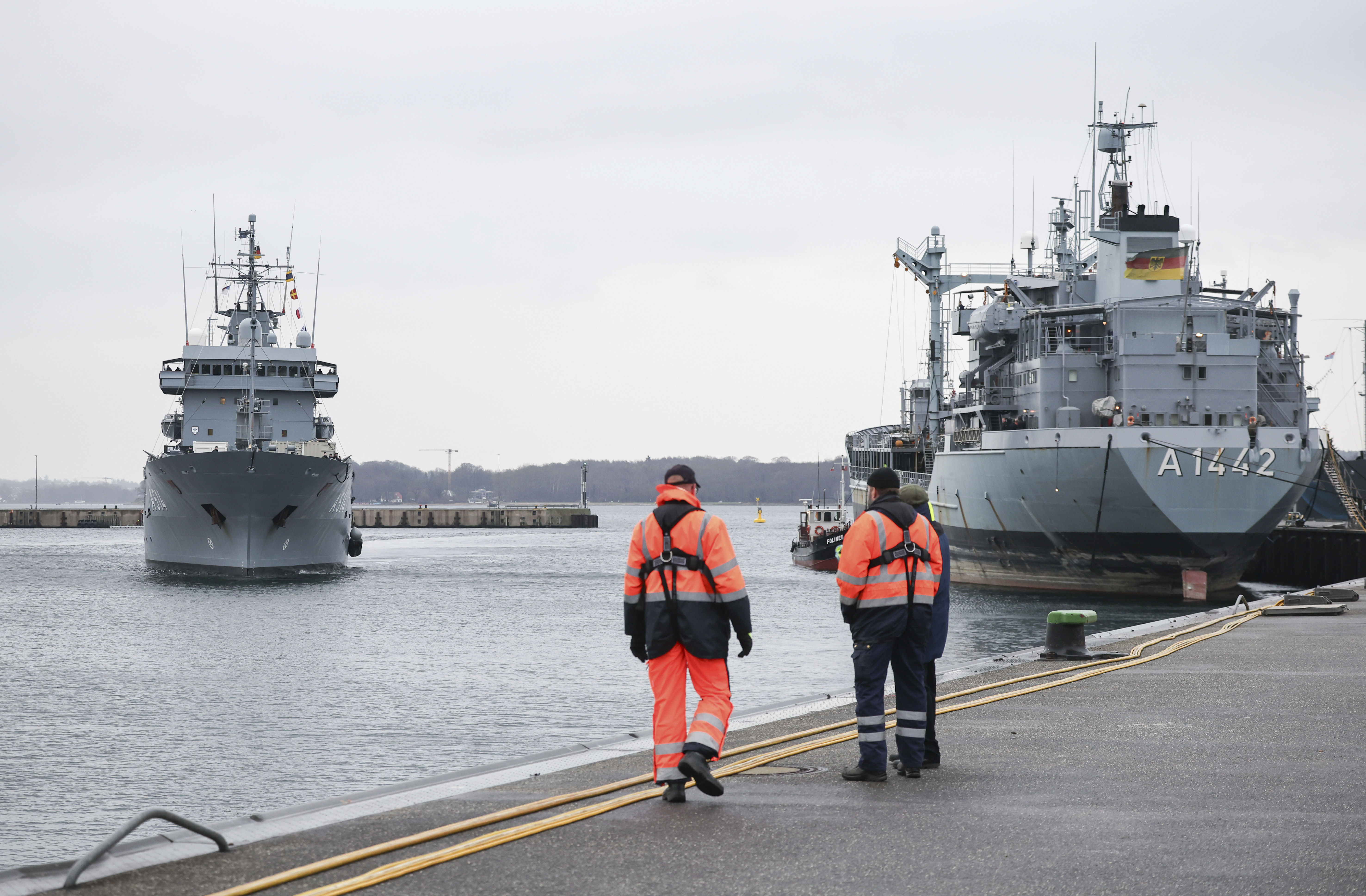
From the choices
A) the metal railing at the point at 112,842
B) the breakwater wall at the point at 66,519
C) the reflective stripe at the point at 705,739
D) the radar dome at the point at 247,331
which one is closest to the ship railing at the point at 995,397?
the radar dome at the point at 247,331

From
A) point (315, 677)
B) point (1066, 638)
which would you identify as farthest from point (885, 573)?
point (315, 677)

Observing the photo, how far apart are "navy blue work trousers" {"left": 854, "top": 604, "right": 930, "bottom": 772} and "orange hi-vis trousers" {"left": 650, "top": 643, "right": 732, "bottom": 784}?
36.7 inches

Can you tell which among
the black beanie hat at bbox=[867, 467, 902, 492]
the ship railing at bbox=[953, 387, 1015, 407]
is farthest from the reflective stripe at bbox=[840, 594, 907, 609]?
the ship railing at bbox=[953, 387, 1015, 407]

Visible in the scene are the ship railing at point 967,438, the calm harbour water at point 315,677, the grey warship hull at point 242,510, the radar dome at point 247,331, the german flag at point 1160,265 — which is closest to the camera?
the calm harbour water at point 315,677

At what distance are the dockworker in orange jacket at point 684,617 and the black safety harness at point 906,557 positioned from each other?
98 centimetres

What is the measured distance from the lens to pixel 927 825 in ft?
20.2

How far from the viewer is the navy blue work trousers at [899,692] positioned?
287 inches

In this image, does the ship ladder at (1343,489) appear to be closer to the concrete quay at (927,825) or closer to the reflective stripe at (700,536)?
the concrete quay at (927,825)

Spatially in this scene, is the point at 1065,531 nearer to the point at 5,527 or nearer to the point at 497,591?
the point at 497,591

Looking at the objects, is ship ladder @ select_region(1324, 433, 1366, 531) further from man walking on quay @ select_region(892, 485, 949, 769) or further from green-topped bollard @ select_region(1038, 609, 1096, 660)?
man walking on quay @ select_region(892, 485, 949, 769)

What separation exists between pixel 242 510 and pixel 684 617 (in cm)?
3974

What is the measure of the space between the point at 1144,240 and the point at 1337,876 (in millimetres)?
36751

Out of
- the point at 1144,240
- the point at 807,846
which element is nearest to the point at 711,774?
the point at 807,846

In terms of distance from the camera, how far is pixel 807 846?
5746 millimetres
